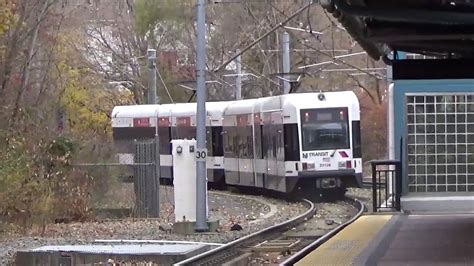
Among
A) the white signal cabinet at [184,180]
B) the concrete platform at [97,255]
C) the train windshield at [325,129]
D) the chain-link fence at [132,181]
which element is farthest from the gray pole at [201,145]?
the train windshield at [325,129]

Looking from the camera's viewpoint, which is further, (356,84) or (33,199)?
(356,84)

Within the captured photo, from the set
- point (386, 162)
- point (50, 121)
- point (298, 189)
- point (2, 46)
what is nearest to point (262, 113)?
point (298, 189)

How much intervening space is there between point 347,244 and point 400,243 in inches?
26.8

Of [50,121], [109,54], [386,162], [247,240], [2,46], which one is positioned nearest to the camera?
[247,240]

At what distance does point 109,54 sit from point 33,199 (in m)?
36.6

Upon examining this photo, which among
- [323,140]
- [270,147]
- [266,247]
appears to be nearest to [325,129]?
[323,140]

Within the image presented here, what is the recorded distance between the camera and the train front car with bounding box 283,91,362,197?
31.5 meters

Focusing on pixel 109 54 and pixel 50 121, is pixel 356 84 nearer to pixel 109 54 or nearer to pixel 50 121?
pixel 109 54

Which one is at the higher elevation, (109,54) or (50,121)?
(109,54)

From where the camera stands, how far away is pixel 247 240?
18484mm

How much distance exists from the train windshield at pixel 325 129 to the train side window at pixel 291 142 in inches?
9.3

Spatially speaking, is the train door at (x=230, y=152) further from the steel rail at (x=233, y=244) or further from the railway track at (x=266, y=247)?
the railway track at (x=266, y=247)

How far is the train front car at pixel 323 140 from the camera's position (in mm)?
31484

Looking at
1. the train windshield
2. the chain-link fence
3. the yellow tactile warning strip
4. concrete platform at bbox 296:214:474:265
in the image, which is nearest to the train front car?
the train windshield
